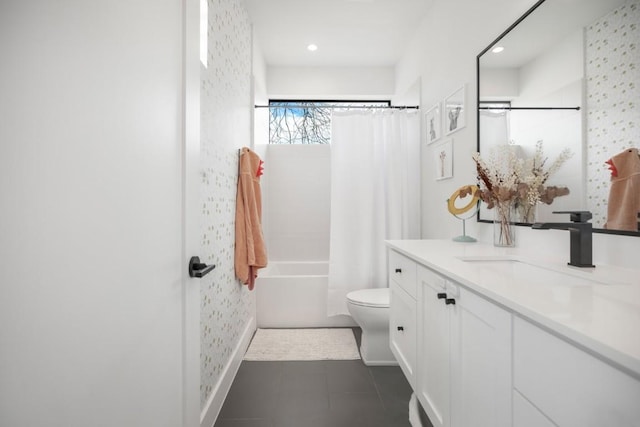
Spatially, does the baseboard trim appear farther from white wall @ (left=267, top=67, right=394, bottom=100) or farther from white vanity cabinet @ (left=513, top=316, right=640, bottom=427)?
white wall @ (left=267, top=67, right=394, bottom=100)

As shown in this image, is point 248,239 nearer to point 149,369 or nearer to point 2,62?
point 149,369

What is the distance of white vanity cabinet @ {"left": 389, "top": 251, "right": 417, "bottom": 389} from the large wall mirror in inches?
24.1

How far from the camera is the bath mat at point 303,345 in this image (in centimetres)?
229

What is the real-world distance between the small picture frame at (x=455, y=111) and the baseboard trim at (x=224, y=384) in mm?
2119

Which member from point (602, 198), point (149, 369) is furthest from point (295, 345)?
point (602, 198)

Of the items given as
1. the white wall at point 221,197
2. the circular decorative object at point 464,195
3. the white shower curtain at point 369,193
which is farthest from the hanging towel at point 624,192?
the white shower curtain at point 369,193

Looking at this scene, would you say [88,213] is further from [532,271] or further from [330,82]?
[330,82]

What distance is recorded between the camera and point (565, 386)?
0.55m

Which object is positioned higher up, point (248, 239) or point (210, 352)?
point (248, 239)

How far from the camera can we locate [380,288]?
2.68m

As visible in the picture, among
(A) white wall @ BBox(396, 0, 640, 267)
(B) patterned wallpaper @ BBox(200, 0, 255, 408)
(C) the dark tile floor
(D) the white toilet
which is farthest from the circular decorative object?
(B) patterned wallpaper @ BBox(200, 0, 255, 408)

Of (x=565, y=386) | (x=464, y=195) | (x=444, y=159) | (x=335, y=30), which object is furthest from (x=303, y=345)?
(x=335, y=30)

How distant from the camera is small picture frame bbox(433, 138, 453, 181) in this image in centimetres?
214

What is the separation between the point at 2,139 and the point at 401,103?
132 inches
